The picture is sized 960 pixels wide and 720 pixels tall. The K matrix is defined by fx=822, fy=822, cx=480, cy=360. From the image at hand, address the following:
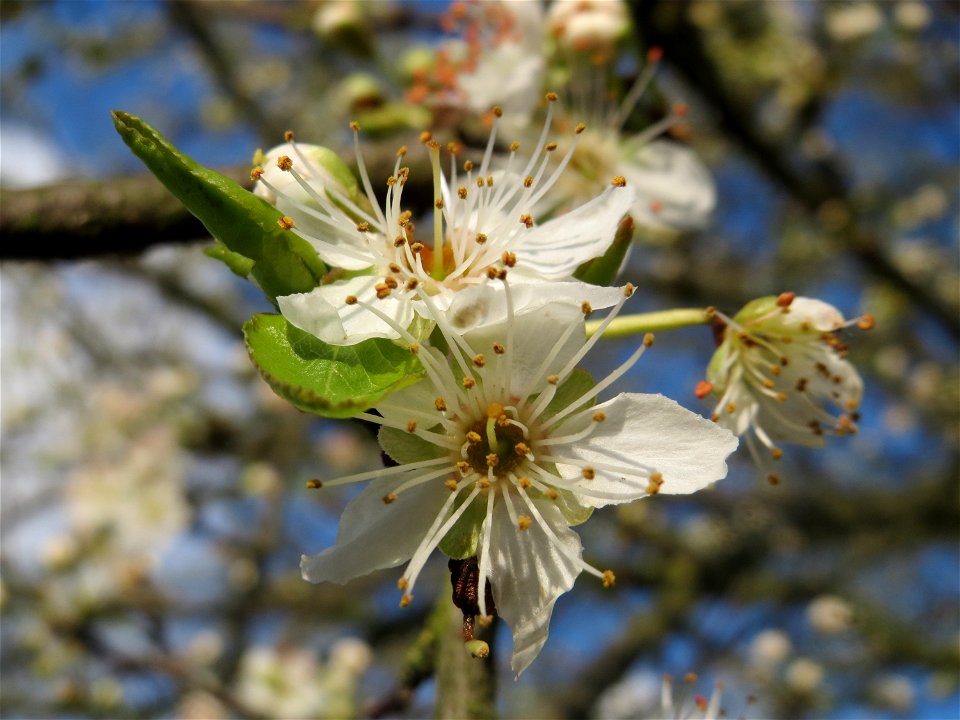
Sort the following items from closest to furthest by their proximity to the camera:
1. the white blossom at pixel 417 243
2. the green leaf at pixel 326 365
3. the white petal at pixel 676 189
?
the green leaf at pixel 326 365 < the white blossom at pixel 417 243 < the white petal at pixel 676 189

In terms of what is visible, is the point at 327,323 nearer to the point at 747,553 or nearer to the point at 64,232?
the point at 64,232

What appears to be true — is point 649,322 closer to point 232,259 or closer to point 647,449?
point 647,449

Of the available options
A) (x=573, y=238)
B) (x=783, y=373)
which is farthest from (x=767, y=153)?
(x=573, y=238)

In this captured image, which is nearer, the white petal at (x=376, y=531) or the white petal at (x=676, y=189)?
the white petal at (x=376, y=531)

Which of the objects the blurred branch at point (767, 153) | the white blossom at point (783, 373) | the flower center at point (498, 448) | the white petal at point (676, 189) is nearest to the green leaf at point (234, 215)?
the flower center at point (498, 448)

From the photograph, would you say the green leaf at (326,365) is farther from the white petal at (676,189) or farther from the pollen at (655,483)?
Result: the white petal at (676,189)

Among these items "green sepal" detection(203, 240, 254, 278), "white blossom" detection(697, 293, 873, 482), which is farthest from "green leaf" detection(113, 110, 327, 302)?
"white blossom" detection(697, 293, 873, 482)

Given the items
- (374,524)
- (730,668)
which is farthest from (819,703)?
(374,524)
